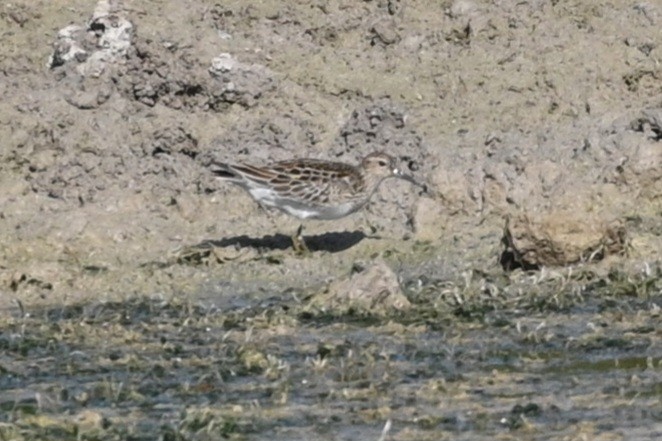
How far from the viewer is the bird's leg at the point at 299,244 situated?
13.3 m

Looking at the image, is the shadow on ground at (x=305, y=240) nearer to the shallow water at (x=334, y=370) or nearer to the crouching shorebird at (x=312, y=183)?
the crouching shorebird at (x=312, y=183)

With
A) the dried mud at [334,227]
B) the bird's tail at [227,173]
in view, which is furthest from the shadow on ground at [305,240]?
the bird's tail at [227,173]

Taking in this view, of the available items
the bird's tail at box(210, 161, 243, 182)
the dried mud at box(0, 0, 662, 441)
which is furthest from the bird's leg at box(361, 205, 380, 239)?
the bird's tail at box(210, 161, 243, 182)

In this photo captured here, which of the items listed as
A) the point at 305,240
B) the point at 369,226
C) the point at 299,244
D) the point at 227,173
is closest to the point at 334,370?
the point at 299,244

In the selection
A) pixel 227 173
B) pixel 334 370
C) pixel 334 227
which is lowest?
pixel 334 227

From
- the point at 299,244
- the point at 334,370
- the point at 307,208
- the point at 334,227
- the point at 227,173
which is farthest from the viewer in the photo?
the point at 334,227

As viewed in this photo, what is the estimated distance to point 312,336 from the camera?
36.4 feet

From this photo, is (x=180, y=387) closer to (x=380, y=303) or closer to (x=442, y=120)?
(x=380, y=303)

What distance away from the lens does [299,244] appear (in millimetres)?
13445

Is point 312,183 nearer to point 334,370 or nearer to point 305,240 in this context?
point 305,240

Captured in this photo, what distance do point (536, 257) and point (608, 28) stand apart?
3.37 m

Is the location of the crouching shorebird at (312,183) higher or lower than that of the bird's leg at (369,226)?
higher

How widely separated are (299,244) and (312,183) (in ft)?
1.45

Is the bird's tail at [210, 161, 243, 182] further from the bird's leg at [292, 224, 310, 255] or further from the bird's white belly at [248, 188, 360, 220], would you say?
the bird's leg at [292, 224, 310, 255]
